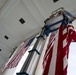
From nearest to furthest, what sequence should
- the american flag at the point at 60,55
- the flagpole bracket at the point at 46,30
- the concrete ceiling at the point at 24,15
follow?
1. the american flag at the point at 60,55
2. the flagpole bracket at the point at 46,30
3. the concrete ceiling at the point at 24,15

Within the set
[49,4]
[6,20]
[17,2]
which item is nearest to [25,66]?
[49,4]

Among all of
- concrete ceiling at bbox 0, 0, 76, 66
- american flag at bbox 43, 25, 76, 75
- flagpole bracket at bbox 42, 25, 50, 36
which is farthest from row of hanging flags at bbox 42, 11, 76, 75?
concrete ceiling at bbox 0, 0, 76, 66

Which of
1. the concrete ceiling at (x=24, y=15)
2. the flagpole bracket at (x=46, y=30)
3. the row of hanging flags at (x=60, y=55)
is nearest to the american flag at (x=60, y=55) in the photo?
the row of hanging flags at (x=60, y=55)

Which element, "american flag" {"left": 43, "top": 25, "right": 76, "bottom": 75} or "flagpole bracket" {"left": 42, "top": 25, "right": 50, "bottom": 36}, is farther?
"flagpole bracket" {"left": 42, "top": 25, "right": 50, "bottom": 36}

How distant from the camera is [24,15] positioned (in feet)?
20.1

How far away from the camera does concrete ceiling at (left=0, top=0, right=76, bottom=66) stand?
17.3 ft

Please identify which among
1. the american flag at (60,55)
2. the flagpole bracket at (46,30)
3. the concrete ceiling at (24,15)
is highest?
the concrete ceiling at (24,15)

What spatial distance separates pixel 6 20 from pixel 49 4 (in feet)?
8.88

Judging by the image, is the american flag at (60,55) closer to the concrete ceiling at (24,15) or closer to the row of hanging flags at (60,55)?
the row of hanging flags at (60,55)

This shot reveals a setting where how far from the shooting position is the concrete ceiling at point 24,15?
5.26 meters

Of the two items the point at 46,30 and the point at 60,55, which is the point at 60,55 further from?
the point at 46,30

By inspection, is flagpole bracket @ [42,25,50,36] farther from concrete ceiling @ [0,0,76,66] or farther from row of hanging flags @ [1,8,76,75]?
concrete ceiling @ [0,0,76,66]

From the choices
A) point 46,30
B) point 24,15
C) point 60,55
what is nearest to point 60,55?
point 60,55

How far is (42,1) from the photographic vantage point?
5.30 metres
